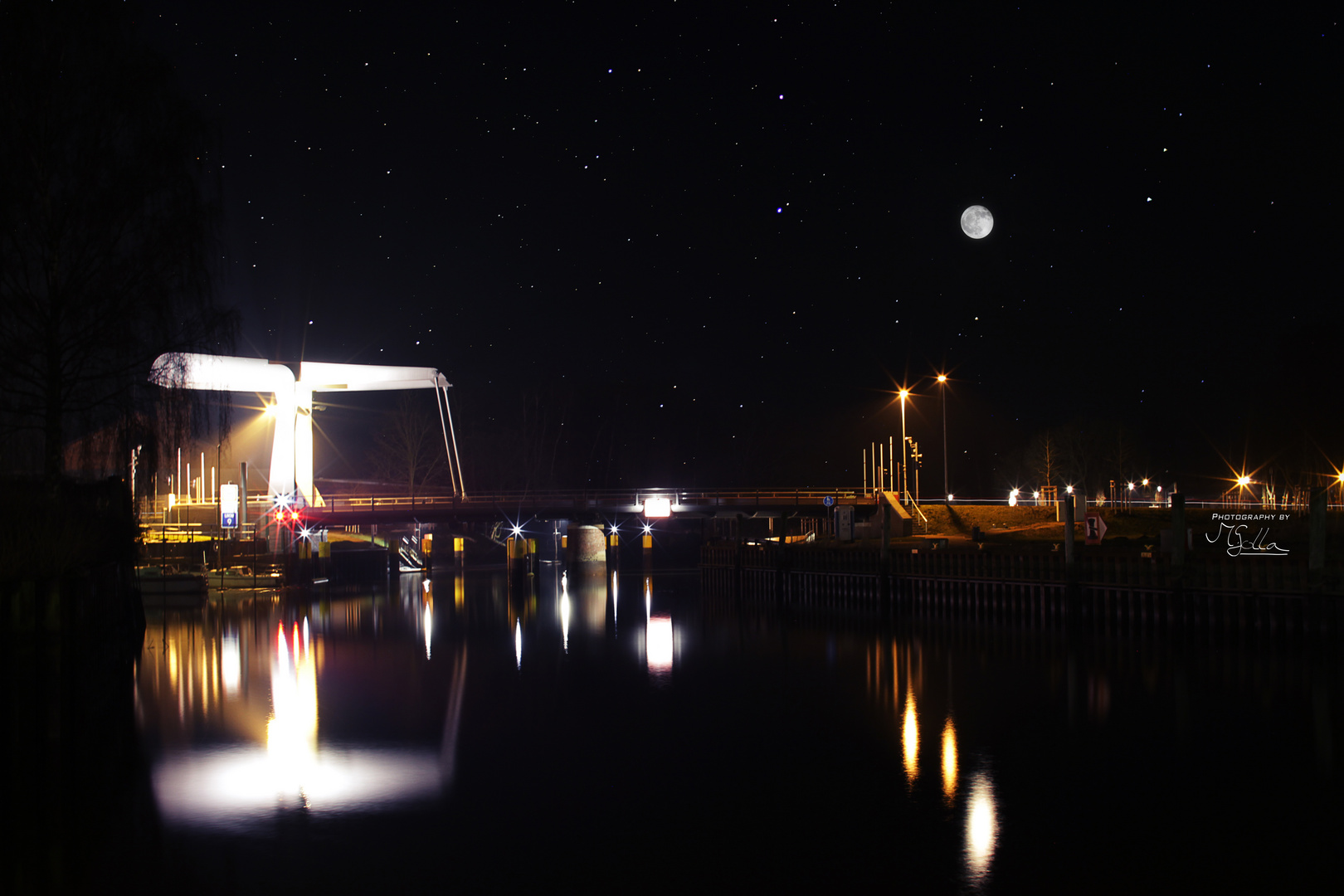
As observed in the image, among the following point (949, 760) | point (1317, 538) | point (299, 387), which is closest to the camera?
point (949, 760)

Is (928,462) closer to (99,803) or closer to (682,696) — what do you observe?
(682,696)

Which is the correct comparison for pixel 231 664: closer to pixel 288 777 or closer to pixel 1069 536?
pixel 288 777

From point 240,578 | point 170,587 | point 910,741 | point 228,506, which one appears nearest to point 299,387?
point 228,506

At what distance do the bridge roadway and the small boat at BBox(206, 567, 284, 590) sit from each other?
611 centimetres

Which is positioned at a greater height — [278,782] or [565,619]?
[278,782]

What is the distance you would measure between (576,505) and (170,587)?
2625 cm

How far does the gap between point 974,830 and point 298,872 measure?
7.58 meters

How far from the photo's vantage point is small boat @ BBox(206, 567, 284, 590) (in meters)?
49.0

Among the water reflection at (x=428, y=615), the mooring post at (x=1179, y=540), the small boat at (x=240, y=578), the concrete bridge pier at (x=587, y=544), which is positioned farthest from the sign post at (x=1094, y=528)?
the concrete bridge pier at (x=587, y=544)

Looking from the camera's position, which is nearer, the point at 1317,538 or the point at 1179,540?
the point at 1317,538

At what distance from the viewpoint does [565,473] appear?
8831 cm

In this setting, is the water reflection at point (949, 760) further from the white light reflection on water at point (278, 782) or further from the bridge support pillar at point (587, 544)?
the bridge support pillar at point (587, 544)

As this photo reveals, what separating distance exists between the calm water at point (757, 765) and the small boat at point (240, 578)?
62.3 ft

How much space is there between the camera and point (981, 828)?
12602 mm
